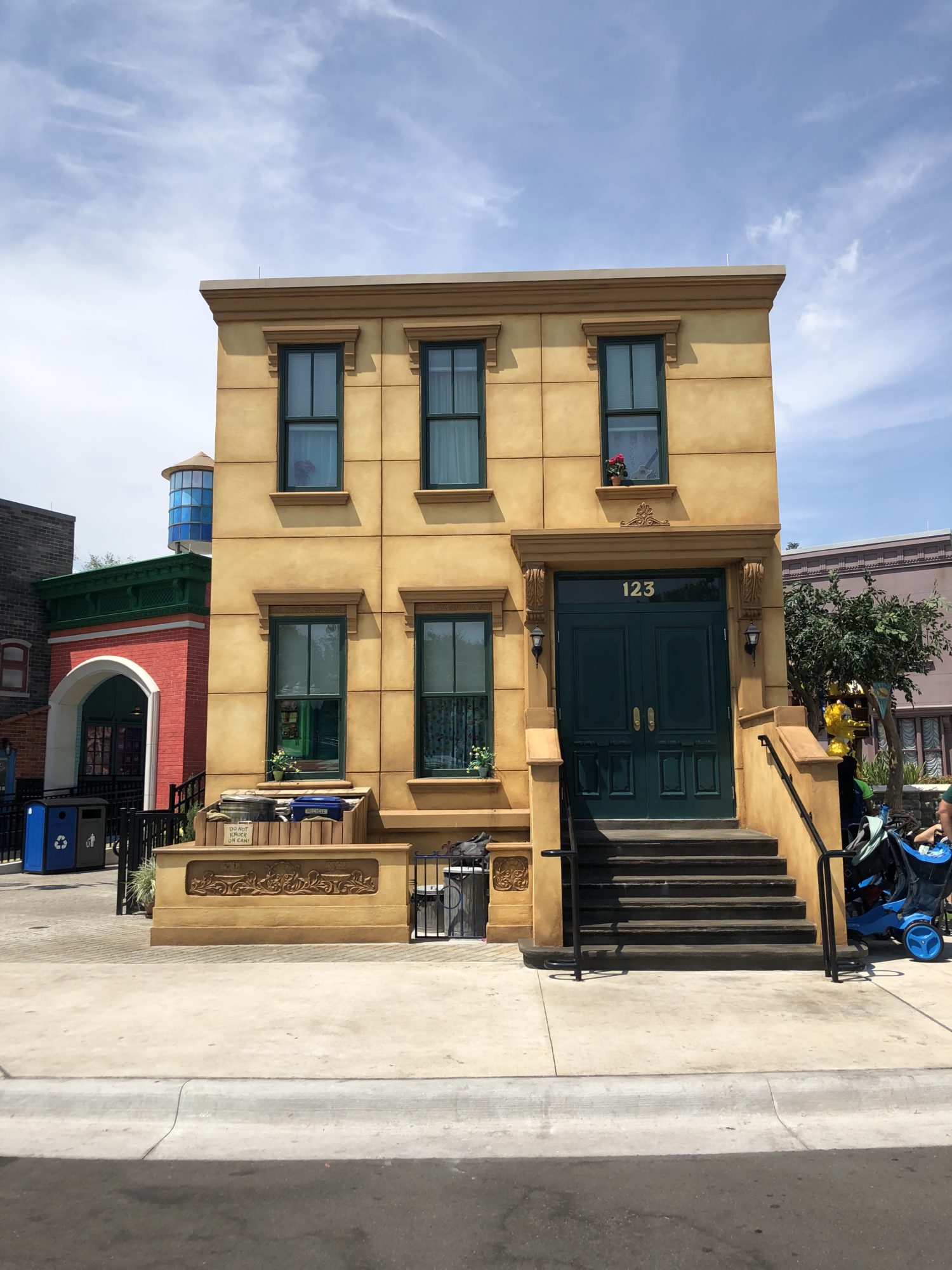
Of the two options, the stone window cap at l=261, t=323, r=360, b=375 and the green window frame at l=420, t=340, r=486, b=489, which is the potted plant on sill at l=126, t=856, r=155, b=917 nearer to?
the green window frame at l=420, t=340, r=486, b=489

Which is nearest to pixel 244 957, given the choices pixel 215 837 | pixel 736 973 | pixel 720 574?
pixel 215 837

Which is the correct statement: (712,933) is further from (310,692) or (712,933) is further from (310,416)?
(310,416)

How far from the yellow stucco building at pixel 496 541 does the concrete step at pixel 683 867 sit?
3.70 feet

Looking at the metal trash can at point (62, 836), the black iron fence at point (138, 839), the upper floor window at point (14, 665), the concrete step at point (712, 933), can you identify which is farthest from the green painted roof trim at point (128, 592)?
the concrete step at point (712, 933)

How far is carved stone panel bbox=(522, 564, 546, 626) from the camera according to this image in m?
11.6

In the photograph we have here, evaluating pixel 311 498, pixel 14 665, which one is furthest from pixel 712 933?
pixel 14 665

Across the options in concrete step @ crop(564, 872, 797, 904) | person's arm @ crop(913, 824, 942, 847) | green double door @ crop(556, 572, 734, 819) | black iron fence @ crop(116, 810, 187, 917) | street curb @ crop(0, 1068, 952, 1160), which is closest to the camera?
street curb @ crop(0, 1068, 952, 1160)

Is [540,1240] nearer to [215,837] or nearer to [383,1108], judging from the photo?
[383,1108]

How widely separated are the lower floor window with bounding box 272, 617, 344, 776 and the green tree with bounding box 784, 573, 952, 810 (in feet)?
33.8

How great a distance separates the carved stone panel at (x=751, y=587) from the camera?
37.5 feet

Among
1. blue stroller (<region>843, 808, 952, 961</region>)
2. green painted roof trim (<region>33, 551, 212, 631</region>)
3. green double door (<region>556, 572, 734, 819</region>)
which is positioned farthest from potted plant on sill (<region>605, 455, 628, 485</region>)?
green painted roof trim (<region>33, 551, 212, 631</region>)

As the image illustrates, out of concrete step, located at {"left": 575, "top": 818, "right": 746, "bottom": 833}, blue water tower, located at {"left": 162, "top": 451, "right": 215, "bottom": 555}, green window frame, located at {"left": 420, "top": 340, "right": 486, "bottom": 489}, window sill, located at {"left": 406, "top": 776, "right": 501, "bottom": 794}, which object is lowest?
concrete step, located at {"left": 575, "top": 818, "right": 746, "bottom": 833}

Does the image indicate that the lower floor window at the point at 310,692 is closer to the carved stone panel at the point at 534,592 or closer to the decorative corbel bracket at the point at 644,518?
the carved stone panel at the point at 534,592

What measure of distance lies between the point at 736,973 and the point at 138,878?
7586mm
